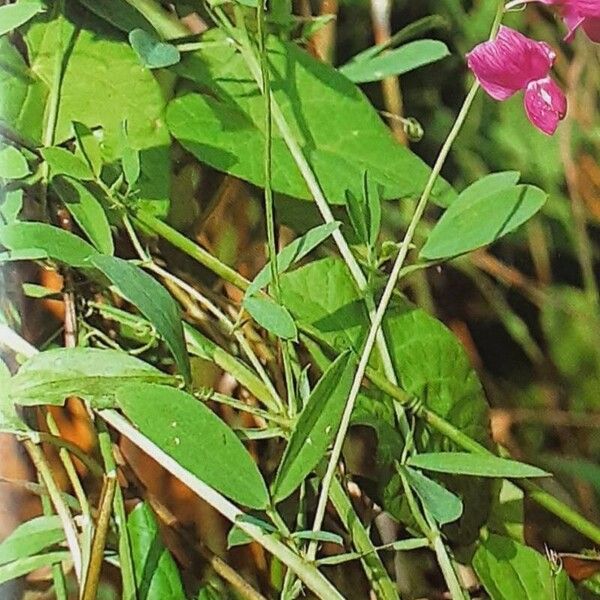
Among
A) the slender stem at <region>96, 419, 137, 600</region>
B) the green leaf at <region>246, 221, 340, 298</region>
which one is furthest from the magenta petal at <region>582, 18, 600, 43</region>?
the slender stem at <region>96, 419, 137, 600</region>

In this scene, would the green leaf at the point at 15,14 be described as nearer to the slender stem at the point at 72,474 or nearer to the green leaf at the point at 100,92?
the green leaf at the point at 100,92

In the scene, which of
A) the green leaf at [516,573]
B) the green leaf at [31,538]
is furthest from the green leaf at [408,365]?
the green leaf at [31,538]

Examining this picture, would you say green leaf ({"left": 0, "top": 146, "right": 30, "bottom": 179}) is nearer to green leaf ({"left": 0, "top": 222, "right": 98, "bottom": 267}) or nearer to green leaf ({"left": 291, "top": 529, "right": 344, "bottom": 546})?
green leaf ({"left": 0, "top": 222, "right": 98, "bottom": 267})

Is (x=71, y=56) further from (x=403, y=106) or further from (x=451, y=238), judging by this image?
(x=403, y=106)

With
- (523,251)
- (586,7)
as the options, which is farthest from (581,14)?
(523,251)

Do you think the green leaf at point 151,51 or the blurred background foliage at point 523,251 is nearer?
the green leaf at point 151,51

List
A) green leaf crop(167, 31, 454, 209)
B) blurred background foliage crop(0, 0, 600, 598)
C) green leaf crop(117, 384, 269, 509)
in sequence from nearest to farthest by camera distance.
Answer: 1. green leaf crop(117, 384, 269, 509)
2. green leaf crop(167, 31, 454, 209)
3. blurred background foliage crop(0, 0, 600, 598)
